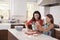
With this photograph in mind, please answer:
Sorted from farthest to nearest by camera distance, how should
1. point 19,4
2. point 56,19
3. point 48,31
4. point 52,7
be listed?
→ point 19,4 < point 52,7 < point 56,19 < point 48,31

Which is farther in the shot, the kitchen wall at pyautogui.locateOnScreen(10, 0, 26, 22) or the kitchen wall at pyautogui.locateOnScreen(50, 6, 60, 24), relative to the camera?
the kitchen wall at pyautogui.locateOnScreen(10, 0, 26, 22)

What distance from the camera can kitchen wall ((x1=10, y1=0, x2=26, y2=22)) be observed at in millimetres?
7051

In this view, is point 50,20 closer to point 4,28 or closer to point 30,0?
point 4,28

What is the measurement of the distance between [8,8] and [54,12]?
227 cm

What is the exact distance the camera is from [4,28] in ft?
21.6

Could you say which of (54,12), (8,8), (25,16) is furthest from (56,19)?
(8,8)

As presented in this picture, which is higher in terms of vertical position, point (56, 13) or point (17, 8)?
point (17, 8)

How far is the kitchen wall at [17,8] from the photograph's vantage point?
23.1 ft

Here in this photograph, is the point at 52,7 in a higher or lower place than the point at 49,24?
higher


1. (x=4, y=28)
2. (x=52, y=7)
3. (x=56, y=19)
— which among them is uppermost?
(x=52, y=7)

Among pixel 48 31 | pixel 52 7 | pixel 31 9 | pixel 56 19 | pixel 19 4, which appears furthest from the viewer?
pixel 31 9

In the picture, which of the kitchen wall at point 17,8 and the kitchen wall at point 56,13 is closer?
the kitchen wall at point 56,13

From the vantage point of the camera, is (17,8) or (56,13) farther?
(17,8)

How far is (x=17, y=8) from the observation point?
7.08 m
